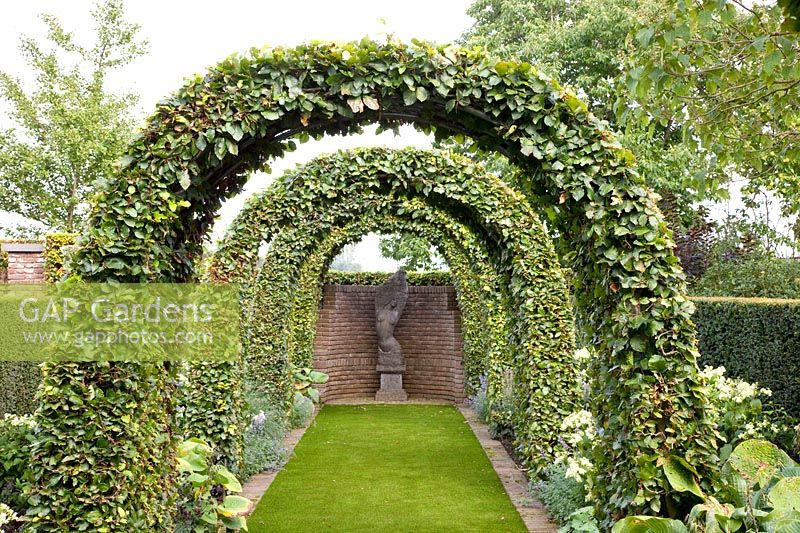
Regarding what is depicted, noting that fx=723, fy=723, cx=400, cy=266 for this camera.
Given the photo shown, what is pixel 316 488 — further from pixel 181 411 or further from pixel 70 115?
pixel 70 115

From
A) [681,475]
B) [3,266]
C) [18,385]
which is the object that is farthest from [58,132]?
[681,475]

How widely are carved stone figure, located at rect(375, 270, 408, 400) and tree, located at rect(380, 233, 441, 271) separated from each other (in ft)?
19.7

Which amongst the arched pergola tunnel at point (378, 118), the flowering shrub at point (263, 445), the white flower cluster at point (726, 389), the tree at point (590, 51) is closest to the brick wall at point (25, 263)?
the flowering shrub at point (263, 445)

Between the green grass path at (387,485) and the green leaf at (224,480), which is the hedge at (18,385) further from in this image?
the green leaf at (224,480)

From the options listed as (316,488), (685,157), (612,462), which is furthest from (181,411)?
(685,157)

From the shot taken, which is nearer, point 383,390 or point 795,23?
point 795,23

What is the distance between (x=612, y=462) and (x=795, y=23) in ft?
9.13

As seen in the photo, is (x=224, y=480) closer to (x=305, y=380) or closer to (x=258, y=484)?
(x=258, y=484)

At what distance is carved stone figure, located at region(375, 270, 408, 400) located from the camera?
624 inches

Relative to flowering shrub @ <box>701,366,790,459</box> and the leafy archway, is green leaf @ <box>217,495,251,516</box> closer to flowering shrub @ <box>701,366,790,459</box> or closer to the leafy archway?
the leafy archway

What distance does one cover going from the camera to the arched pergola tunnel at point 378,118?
3754mm

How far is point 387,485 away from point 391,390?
26.0ft

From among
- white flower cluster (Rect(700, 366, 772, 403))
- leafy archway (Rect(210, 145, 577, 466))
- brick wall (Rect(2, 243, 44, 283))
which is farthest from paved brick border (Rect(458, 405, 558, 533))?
brick wall (Rect(2, 243, 44, 283))

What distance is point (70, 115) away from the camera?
2412 centimetres
